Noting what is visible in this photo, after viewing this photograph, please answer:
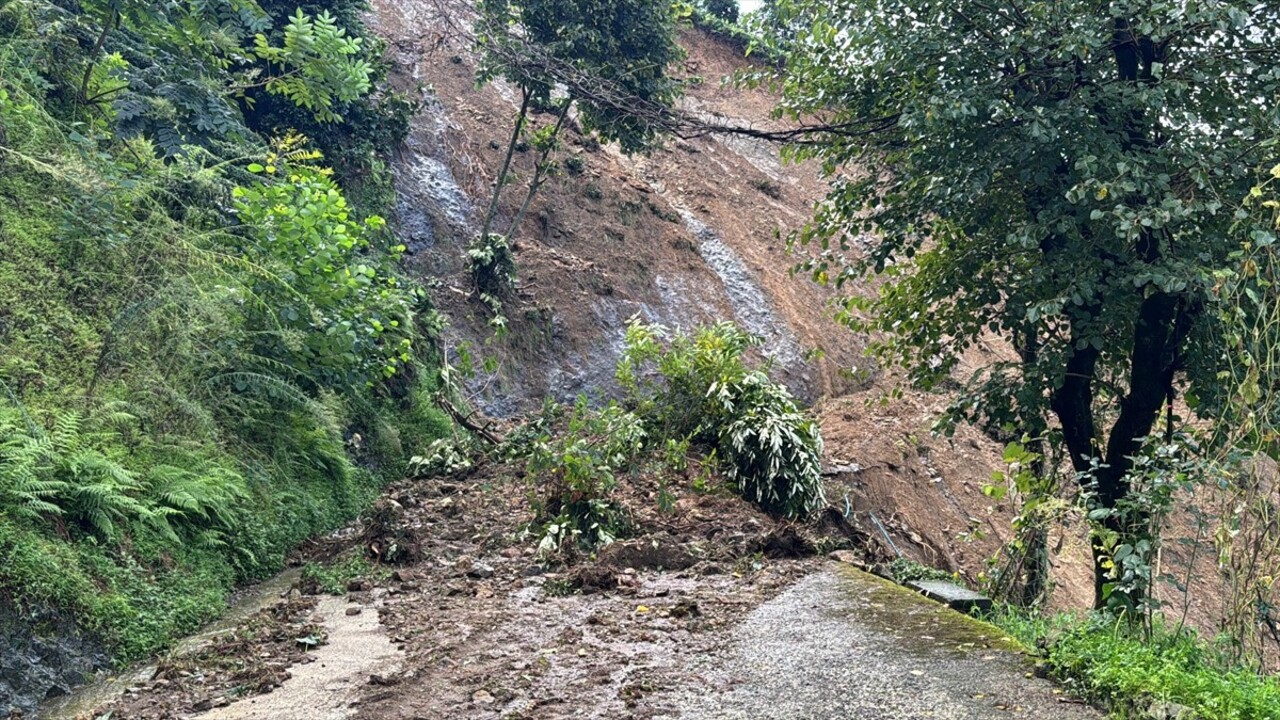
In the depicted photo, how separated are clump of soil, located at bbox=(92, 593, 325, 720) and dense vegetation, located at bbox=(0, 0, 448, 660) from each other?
0.37m

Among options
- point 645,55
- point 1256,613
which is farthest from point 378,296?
point 1256,613

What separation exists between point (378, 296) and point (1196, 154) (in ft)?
21.5

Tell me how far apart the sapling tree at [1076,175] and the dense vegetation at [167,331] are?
4.50 meters

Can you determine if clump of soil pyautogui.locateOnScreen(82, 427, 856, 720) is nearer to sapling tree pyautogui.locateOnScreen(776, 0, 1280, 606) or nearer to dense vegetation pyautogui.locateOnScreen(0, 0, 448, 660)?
dense vegetation pyautogui.locateOnScreen(0, 0, 448, 660)

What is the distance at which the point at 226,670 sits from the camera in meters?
4.52

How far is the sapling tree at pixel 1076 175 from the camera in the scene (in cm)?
492

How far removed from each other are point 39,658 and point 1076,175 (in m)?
5.87

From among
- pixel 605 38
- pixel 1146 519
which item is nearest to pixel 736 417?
pixel 1146 519

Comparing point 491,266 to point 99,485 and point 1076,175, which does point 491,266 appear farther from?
point 1076,175

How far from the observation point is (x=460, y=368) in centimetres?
1209

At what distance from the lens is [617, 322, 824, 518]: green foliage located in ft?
26.4

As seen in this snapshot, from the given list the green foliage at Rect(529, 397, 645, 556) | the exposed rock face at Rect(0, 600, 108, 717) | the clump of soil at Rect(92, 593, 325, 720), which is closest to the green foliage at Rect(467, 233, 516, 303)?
the green foliage at Rect(529, 397, 645, 556)

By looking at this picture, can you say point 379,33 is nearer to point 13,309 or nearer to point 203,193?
point 203,193

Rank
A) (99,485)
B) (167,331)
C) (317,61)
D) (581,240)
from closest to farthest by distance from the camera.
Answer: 1. (99,485)
2. (167,331)
3. (317,61)
4. (581,240)
